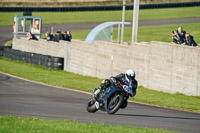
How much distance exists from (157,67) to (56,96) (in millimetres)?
5758

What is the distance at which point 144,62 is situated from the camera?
76.8 feet

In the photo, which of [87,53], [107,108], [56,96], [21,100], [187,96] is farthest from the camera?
[87,53]

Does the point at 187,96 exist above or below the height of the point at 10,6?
below

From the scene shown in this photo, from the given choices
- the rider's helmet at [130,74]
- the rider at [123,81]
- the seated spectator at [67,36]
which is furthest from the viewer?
the seated spectator at [67,36]

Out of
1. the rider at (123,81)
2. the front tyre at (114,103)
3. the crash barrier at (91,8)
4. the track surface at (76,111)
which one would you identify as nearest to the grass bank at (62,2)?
the crash barrier at (91,8)

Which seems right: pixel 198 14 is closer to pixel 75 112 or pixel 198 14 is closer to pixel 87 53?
pixel 87 53

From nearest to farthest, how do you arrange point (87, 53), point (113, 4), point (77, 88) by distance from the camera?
point (77, 88)
point (87, 53)
point (113, 4)

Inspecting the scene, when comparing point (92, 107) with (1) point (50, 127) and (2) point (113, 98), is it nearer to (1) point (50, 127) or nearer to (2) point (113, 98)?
(2) point (113, 98)

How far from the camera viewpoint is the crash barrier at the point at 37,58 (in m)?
29.5

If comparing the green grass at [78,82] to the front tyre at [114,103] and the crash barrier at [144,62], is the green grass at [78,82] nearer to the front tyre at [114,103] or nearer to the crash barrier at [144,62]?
the crash barrier at [144,62]

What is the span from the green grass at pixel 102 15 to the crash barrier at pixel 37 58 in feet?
64.7

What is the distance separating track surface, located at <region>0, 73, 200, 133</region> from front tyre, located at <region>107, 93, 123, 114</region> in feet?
0.63

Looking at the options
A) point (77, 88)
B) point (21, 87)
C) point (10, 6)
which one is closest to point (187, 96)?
point (77, 88)

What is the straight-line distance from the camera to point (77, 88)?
2205cm
